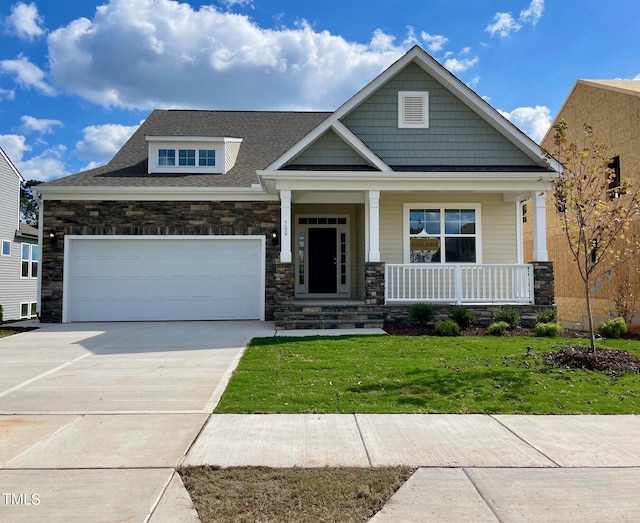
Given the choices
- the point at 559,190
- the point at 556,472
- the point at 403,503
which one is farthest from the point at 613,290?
the point at 403,503

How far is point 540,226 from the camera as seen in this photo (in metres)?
12.4

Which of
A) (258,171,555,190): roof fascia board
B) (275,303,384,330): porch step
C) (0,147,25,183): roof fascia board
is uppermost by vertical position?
(0,147,25,183): roof fascia board

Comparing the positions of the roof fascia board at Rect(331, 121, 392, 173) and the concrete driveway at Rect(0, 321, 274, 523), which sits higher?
the roof fascia board at Rect(331, 121, 392, 173)

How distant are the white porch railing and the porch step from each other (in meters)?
0.81

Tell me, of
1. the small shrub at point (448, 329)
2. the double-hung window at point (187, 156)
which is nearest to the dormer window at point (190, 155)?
the double-hung window at point (187, 156)

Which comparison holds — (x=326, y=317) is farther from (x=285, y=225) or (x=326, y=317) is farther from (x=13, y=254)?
(x=13, y=254)

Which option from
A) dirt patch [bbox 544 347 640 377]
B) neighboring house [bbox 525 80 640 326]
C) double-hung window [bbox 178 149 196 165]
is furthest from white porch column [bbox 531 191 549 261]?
double-hung window [bbox 178 149 196 165]

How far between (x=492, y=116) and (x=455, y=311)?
5.11 meters

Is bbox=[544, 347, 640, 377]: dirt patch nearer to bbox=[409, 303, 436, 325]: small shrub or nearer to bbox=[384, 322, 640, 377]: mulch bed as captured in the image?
bbox=[384, 322, 640, 377]: mulch bed

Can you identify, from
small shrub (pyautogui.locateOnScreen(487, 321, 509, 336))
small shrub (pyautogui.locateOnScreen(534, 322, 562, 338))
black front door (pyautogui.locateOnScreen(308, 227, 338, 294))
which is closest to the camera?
small shrub (pyautogui.locateOnScreen(534, 322, 562, 338))

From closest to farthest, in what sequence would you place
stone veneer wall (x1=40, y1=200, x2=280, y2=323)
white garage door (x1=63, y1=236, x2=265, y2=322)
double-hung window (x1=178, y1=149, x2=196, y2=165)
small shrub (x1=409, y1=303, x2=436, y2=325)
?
1. small shrub (x1=409, y1=303, x2=436, y2=325)
2. stone veneer wall (x1=40, y1=200, x2=280, y2=323)
3. white garage door (x1=63, y1=236, x2=265, y2=322)
4. double-hung window (x1=178, y1=149, x2=196, y2=165)

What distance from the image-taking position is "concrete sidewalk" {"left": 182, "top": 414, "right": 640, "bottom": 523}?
3295 millimetres

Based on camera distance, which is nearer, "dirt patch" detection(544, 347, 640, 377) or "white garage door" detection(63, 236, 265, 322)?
"dirt patch" detection(544, 347, 640, 377)

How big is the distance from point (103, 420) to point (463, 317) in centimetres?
823
